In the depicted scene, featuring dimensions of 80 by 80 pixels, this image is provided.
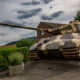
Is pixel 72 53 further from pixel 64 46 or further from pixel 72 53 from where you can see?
pixel 64 46

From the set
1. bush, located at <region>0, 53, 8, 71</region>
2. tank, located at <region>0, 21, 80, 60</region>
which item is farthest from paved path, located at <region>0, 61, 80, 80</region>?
bush, located at <region>0, 53, 8, 71</region>

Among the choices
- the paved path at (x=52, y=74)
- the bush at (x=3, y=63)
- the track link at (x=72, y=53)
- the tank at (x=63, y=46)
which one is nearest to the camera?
the paved path at (x=52, y=74)

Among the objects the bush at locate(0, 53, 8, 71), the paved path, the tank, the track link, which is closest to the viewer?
the paved path

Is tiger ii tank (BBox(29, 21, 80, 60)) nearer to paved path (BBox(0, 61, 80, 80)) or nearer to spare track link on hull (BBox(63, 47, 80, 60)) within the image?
spare track link on hull (BBox(63, 47, 80, 60))

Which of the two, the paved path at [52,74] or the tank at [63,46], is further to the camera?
the tank at [63,46]

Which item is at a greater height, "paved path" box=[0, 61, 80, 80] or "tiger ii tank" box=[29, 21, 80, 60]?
"tiger ii tank" box=[29, 21, 80, 60]

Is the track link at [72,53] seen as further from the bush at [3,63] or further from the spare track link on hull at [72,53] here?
the bush at [3,63]

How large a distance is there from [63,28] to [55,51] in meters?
2.22

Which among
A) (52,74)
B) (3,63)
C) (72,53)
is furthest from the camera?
(3,63)

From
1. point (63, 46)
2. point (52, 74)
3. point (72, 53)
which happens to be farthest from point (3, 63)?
point (72, 53)

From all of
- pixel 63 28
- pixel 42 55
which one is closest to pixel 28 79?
pixel 42 55

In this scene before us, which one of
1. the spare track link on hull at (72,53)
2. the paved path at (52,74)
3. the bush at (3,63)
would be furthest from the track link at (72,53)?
the bush at (3,63)

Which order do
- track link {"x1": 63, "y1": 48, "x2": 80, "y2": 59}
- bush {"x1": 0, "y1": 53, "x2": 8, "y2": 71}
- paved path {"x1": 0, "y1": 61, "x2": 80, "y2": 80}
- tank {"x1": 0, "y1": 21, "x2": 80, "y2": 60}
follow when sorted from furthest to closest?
bush {"x1": 0, "y1": 53, "x2": 8, "y2": 71}, tank {"x1": 0, "y1": 21, "x2": 80, "y2": 60}, track link {"x1": 63, "y1": 48, "x2": 80, "y2": 59}, paved path {"x1": 0, "y1": 61, "x2": 80, "y2": 80}

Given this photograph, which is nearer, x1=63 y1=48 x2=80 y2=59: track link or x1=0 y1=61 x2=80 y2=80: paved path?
x1=0 y1=61 x2=80 y2=80: paved path
